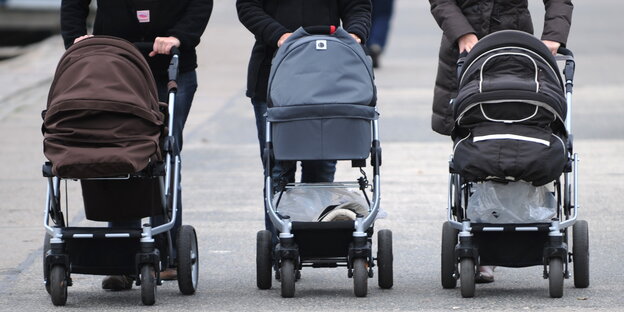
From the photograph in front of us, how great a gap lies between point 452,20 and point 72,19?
1883mm

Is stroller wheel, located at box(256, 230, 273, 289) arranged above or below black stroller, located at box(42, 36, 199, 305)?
below

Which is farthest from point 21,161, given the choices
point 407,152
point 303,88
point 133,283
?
point 303,88

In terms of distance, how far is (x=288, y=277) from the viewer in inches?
259

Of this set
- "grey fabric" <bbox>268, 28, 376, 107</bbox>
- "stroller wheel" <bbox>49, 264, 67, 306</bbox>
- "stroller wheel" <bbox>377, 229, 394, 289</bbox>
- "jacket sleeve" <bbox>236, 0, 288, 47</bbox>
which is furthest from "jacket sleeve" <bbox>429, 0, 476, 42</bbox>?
"stroller wheel" <bbox>49, 264, 67, 306</bbox>

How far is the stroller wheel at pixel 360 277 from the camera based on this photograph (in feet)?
21.4

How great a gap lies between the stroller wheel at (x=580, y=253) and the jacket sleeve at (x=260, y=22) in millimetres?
1700

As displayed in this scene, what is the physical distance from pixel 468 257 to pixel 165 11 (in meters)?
1.94

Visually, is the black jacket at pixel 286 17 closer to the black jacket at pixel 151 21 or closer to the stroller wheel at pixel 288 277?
the black jacket at pixel 151 21

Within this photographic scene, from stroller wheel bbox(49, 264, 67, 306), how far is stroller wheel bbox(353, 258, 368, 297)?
1312 mm

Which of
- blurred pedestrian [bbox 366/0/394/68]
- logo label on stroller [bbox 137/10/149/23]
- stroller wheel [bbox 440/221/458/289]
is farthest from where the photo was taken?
A: blurred pedestrian [bbox 366/0/394/68]

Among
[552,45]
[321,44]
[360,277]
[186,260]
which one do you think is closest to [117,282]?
[186,260]

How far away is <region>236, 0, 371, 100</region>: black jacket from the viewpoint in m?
7.08

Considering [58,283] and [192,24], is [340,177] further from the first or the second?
[58,283]

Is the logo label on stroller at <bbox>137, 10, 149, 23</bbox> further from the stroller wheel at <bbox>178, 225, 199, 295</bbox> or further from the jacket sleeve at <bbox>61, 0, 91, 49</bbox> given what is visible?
the stroller wheel at <bbox>178, 225, 199, 295</bbox>
